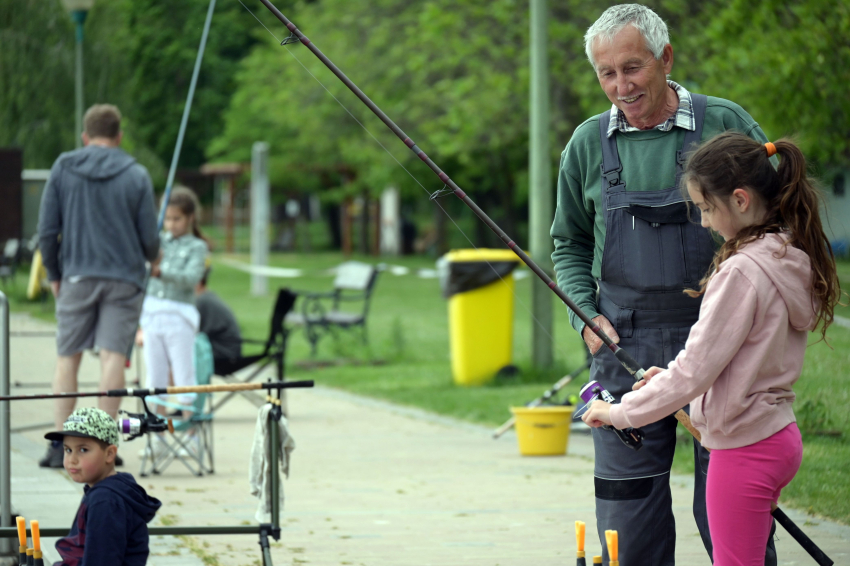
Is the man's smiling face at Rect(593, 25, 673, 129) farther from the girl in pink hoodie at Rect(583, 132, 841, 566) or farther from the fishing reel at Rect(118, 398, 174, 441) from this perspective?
the fishing reel at Rect(118, 398, 174, 441)

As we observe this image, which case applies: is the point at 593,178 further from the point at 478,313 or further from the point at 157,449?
the point at 478,313

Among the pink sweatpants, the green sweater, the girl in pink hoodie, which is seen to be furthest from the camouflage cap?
the pink sweatpants

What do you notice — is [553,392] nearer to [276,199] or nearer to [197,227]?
[197,227]

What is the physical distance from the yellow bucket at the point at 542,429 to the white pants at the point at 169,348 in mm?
2228

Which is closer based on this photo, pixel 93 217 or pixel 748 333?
pixel 748 333

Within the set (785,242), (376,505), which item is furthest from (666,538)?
(376,505)

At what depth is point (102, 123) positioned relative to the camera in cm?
753

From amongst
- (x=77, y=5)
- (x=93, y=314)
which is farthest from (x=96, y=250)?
(x=77, y=5)

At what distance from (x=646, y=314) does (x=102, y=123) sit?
495 cm

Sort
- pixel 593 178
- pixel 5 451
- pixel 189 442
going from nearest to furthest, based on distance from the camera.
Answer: pixel 593 178
pixel 5 451
pixel 189 442

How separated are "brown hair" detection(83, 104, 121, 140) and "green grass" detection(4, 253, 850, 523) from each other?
281 cm

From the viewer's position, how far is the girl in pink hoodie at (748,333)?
299 cm

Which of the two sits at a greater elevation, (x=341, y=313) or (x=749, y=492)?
(x=749, y=492)

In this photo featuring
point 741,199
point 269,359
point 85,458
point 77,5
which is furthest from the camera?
point 77,5
